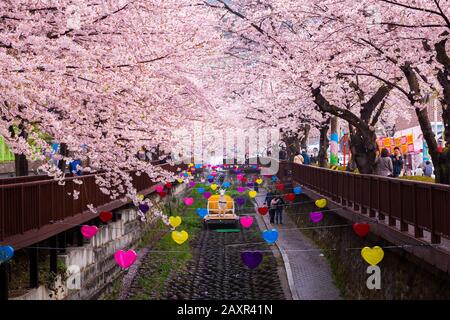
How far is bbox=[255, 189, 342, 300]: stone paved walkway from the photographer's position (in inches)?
766

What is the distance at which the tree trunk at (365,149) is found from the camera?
71.5 ft

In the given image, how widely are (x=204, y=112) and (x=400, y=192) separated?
1870 centimetres

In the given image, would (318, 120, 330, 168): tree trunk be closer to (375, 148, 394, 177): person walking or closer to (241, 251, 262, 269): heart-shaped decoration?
(375, 148, 394, 177): person walking

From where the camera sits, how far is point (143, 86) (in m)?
14.1

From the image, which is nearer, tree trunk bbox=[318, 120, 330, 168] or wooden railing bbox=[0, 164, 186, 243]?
wooden railing bbox=[0, 164, 186, 243]

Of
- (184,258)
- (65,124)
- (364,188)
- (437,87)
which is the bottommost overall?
(184,258)

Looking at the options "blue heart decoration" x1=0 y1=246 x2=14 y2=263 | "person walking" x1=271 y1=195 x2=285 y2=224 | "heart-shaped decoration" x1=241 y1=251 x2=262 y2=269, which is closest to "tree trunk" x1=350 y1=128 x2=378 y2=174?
"person walking" x1=271 y1=195 x2=285 y2=224

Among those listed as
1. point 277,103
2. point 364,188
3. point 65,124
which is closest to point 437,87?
point 364,188

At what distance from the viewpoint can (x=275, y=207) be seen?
108 feet

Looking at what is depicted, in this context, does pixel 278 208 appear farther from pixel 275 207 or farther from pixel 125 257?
pixel 125 257

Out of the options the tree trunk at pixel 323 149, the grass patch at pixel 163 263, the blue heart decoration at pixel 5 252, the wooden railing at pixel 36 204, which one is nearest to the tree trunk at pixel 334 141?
the tree trunk at pixel 323 149

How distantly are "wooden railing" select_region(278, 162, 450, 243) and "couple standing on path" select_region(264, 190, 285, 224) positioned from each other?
6.81 m

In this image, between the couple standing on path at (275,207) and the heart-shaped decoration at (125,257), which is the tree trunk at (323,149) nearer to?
the couple standing on path at (275,207)
